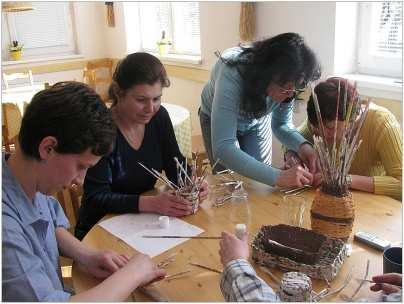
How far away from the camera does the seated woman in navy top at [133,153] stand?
1.39 metres

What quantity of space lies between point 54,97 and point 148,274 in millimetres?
455

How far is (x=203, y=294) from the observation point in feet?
3.12

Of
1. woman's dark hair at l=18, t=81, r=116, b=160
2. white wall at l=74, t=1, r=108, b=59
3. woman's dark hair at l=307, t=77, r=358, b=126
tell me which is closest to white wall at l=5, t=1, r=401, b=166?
white wall at l=74, t=1, r=108, b=59

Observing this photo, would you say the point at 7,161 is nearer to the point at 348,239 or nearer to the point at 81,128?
the point at 81,128

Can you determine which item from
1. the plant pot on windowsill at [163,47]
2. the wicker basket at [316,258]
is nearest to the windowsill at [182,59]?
the plant pot on windowsill at [163,47]

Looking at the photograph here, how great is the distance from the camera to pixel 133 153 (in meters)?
1.57

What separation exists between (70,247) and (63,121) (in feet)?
1.37

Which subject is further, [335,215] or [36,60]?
[36,60]

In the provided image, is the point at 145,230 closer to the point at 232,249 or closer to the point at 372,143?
the point at 232,249

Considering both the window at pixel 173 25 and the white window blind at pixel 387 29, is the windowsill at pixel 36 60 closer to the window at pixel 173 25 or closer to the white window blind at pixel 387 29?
the window at pixel 173 25

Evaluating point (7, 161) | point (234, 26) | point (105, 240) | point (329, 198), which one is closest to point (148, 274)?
point (105, 240)

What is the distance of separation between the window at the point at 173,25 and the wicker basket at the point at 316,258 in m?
3.27

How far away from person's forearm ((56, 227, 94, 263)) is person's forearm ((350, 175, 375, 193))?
938 millimetres

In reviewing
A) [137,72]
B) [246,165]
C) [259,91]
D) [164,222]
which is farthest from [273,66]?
[164,222]
